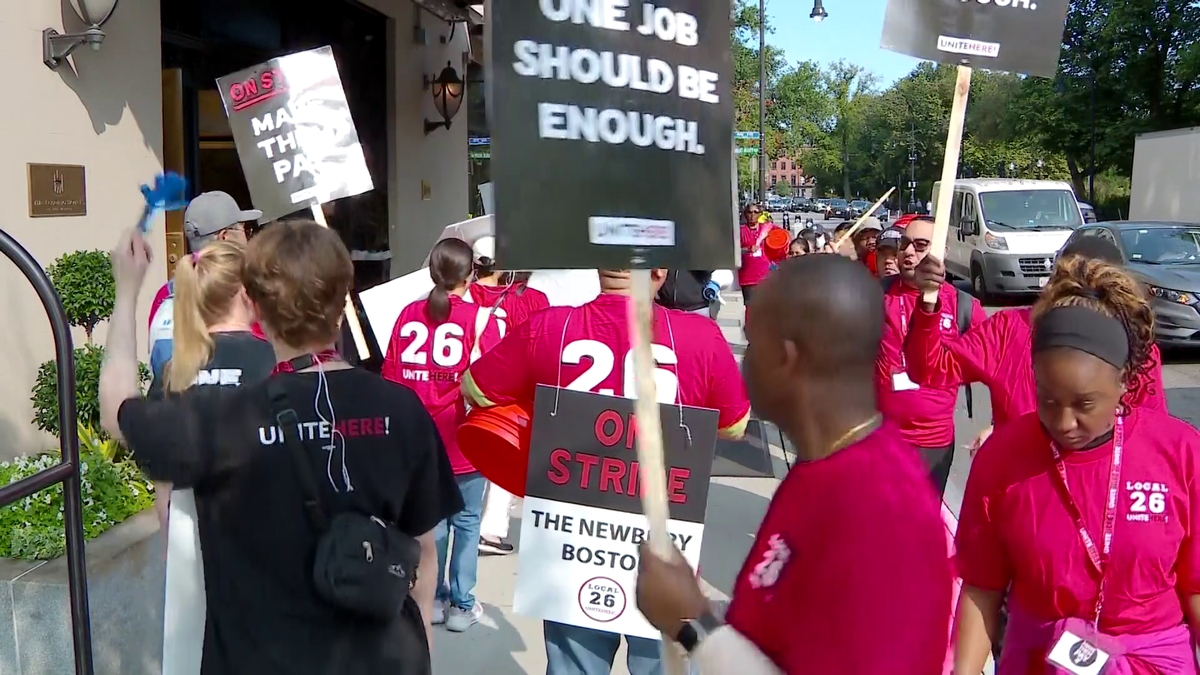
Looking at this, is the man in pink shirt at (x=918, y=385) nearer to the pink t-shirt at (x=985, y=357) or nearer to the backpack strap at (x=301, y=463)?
the pink t-shirt at (x=985, y=357)

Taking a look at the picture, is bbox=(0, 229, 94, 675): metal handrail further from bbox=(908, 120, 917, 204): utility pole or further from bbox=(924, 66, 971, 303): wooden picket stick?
bbox=(908, 120, 917, 204): utility pole

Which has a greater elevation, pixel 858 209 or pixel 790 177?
pixel 790 177

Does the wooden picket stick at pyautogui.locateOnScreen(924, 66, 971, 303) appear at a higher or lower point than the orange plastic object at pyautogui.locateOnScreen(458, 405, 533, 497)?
higher

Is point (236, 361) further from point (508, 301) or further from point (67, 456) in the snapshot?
point (508, 301)

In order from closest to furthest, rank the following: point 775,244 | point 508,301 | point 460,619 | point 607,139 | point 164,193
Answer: point 607,139 < point 164,193 < point 460,619 < point 508,301 < point 775,244

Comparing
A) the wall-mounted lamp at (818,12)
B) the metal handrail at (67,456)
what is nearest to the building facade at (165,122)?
the metal handrail at (67,456)

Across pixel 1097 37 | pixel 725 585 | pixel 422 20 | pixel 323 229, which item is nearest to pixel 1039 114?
pixel 1097 37

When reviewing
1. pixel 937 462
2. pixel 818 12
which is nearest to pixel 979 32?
pixel 937 462

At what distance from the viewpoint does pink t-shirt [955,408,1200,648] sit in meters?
2.24

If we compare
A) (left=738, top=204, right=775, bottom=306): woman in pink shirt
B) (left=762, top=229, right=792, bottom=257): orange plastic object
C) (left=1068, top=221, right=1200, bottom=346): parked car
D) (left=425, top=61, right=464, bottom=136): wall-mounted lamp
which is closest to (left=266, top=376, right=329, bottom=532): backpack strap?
(left=738, top=204, right=775, bottom=306): woman in pink shirt

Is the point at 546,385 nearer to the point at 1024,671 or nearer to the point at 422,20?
the point at 1024,671

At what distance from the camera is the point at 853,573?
1439 mm

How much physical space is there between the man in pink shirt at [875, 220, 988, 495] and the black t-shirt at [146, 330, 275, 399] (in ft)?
7.79

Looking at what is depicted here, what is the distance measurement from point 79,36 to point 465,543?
325cm
